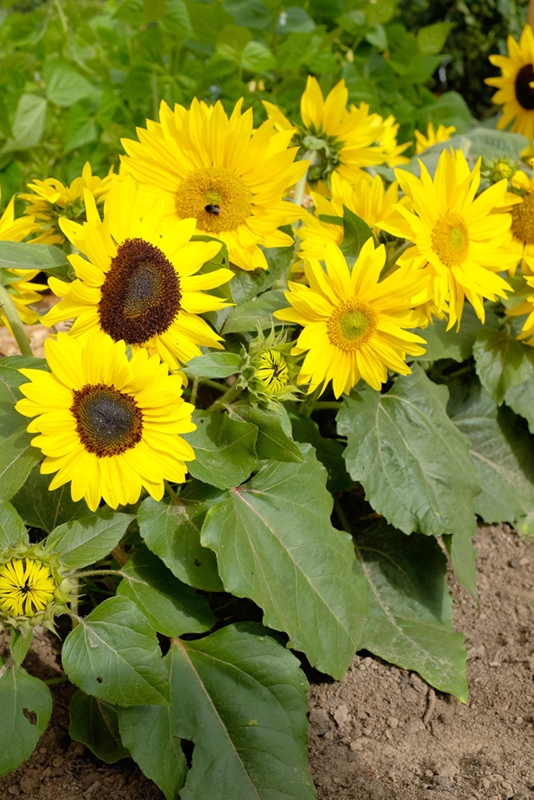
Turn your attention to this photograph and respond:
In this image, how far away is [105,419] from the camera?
1.18m

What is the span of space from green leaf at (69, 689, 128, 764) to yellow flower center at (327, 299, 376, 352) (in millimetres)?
741

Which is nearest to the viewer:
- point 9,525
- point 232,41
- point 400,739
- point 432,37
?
point 9,525

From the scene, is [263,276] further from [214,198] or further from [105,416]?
[105,416]

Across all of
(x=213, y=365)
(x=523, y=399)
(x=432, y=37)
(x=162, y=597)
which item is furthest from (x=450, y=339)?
(x=432, y=37)

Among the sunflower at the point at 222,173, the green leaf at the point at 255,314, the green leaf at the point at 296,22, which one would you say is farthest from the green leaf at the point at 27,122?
the green leaf at the point at 255,314

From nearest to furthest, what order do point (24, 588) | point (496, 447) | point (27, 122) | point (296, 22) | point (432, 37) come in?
point (24, 588), point (496, 447), point (27, 122), point (296, 22), point (432, 37)

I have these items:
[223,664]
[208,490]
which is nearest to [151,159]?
[208,490]

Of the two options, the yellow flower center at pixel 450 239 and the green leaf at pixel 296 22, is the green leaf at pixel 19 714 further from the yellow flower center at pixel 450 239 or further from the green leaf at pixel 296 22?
the green leaf at pixel 296 22

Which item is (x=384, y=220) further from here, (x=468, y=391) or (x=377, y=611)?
(x=377, y=611)

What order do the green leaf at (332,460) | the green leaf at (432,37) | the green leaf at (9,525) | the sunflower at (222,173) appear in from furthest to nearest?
the green leaf at (432,37)
the green leaf at (332,460)
the sunflower at (222,173)
the green leaf at (9,525)

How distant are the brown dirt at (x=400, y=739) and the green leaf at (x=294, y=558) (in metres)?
0.16

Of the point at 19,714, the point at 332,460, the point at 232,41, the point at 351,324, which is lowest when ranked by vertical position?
the point at 19,714

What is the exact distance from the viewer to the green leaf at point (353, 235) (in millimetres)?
1469

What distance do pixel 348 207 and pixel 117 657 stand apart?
97cm
